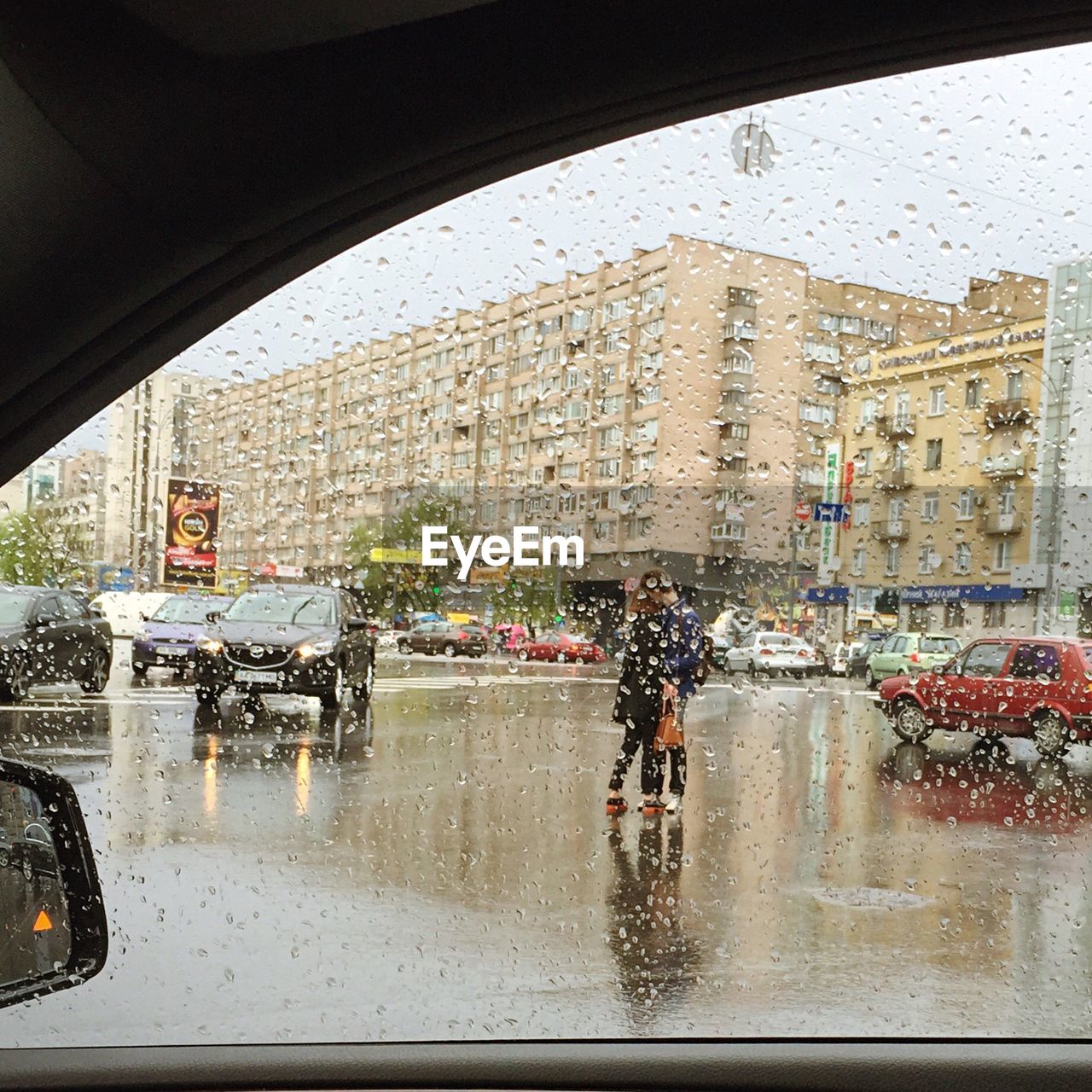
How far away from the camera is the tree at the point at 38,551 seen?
1927 mm

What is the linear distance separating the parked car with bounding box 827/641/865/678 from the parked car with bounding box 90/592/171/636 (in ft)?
5.61

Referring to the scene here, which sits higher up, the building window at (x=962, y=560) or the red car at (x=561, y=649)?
the building window at (x=962, y=560)

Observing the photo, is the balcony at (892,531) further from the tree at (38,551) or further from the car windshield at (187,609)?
the tree at (38,551)

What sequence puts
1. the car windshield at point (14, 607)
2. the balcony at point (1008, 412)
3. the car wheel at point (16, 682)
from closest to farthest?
the car windshield at point (14, 607) → the car wheel at point (16, 682) → the balcony at point (1008, 412)

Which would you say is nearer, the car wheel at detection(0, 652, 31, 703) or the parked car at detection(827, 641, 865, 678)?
the car wheel at detection(0, 652, 31, 703)

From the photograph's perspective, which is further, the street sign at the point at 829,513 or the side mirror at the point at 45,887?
the street sign at the point at 829,513

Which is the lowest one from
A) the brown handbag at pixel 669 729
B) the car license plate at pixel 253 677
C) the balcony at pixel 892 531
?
the brown handbag at pixel 669 729

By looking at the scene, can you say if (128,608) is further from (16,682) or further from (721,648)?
(721,648)

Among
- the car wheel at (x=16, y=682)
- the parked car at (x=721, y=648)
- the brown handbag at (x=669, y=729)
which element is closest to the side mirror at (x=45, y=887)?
the car wheel at (x=16, y=682)

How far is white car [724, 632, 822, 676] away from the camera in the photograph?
2.95 m

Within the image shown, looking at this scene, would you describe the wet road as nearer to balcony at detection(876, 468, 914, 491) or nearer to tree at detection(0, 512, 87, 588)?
tree at detection(0, 512, 87, 588)

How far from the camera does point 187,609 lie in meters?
2.53

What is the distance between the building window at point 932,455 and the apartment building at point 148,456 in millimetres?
1625

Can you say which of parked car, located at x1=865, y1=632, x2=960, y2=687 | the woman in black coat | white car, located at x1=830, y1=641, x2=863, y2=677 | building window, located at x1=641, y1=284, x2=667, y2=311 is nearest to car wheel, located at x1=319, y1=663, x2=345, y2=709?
the woman in black coat
